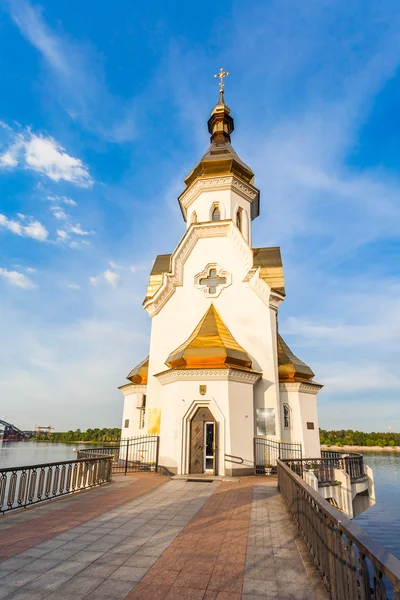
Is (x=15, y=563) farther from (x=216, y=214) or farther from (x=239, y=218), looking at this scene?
(x=239, y=218)

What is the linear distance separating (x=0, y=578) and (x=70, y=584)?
2.78 feet

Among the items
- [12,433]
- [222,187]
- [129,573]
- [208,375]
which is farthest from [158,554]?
[12,433]

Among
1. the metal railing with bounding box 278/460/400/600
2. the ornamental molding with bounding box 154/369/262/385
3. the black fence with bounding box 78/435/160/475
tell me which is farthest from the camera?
the black fence with bounding box 78/435/160/475

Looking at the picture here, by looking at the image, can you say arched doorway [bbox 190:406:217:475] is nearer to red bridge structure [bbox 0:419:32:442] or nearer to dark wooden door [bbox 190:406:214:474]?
dark wooden door [bbox 190:406:214:474]

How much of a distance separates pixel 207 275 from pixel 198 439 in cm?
844

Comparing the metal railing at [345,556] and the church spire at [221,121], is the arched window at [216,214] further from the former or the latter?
the metal railing at [345,556]

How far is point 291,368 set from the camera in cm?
1798


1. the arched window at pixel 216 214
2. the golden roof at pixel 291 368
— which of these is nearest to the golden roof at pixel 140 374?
the golden roof at pixel 291 368

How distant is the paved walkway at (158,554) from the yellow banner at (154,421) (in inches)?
333

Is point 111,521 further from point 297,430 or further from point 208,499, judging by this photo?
point 297,430

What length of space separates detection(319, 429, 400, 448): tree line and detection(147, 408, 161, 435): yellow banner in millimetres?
84428

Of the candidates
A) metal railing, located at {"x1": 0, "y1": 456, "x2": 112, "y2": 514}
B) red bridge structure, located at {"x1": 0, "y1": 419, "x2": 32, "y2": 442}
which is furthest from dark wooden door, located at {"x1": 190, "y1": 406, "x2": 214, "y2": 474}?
red bridge structure, located at {"x1": 0, "y1": 419, "x2": 32, "y2": 442}

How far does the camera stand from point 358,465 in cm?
1491

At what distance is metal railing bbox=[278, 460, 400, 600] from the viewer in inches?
89.1
